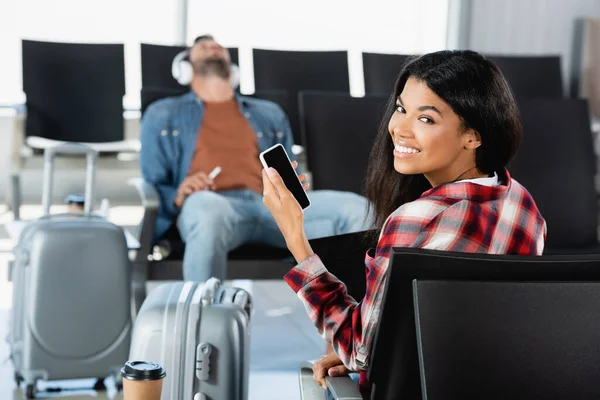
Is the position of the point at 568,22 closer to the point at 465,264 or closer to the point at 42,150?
the point at 42,150

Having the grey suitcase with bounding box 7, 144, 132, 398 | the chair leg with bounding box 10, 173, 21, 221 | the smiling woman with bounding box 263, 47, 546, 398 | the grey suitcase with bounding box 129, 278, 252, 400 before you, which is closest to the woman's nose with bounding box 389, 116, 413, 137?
the smiling woman with bounding box 263, 47, 546, 398

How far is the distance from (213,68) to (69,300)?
1244 mm

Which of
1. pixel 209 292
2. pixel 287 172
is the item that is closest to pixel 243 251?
pixel 209 292

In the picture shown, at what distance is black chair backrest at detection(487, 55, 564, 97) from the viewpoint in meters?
5.21

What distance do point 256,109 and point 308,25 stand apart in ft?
9.58

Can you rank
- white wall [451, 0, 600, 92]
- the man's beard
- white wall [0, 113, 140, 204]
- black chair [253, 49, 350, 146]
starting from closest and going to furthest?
1. the man's beard
2. black chair [253, 49, 350, 146]
3. white wall [0, 113, 140, 204]
4. white wall [451, 0, 600, 92]

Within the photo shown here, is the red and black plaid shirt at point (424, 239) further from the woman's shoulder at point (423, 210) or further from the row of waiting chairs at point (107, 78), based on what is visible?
the row of waiting chairs at point (107, 78)

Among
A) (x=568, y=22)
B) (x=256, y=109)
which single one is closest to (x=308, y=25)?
(x=568, y=22)

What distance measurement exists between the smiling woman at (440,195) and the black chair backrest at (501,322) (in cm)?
14

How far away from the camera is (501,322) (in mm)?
1111

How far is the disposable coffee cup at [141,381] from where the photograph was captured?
51.4 inches

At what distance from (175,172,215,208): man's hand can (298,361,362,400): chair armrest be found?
66.9 inches

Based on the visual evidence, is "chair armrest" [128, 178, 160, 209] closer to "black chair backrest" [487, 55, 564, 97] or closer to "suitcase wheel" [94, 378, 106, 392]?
"suitcase wheel" [94, 378, 106, 392]

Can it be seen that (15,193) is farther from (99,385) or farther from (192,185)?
(99,385)
